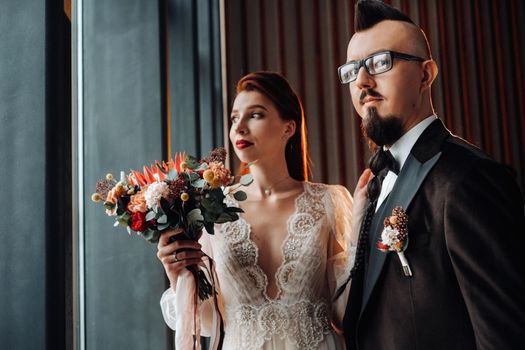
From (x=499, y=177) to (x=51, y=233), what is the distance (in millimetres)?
1078

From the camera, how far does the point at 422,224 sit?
1539mm

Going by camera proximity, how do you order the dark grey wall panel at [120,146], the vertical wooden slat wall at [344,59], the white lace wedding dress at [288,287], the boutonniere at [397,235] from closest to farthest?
the boutonniere at [397,235] → the white lace wedding dress at [288,287] → the dark grey wall panel at [120,146] → the vertical wooden slat wall at [344,59]

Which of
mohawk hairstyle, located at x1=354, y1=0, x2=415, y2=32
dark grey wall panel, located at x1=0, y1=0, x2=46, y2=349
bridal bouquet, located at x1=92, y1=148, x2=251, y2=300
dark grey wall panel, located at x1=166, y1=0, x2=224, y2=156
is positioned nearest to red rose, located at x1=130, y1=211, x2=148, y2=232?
bridal bouquet, located at x1=92, y1=148, x2=251, y2=300

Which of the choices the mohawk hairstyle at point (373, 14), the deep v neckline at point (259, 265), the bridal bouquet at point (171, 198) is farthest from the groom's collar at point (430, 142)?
the deep v neckline at point (259, 265)

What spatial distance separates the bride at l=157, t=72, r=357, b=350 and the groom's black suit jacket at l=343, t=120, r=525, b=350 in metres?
0.42

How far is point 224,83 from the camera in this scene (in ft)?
15.0

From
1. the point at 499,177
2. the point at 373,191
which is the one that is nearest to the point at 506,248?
the point at 499,177

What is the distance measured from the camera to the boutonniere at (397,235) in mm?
1517

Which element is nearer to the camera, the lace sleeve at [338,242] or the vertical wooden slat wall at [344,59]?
the lace sleeve at [338,242]

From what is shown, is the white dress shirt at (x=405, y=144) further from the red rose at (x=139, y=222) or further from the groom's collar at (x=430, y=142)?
the red rose at (x=139, y=222)

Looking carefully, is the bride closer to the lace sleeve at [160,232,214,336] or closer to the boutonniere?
the lace sleeve at [160,232,214,336]

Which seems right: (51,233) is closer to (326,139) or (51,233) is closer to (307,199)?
(307,199)

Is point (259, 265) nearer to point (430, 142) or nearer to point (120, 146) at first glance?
point (120, 146)

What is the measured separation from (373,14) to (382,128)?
35 centimetres
